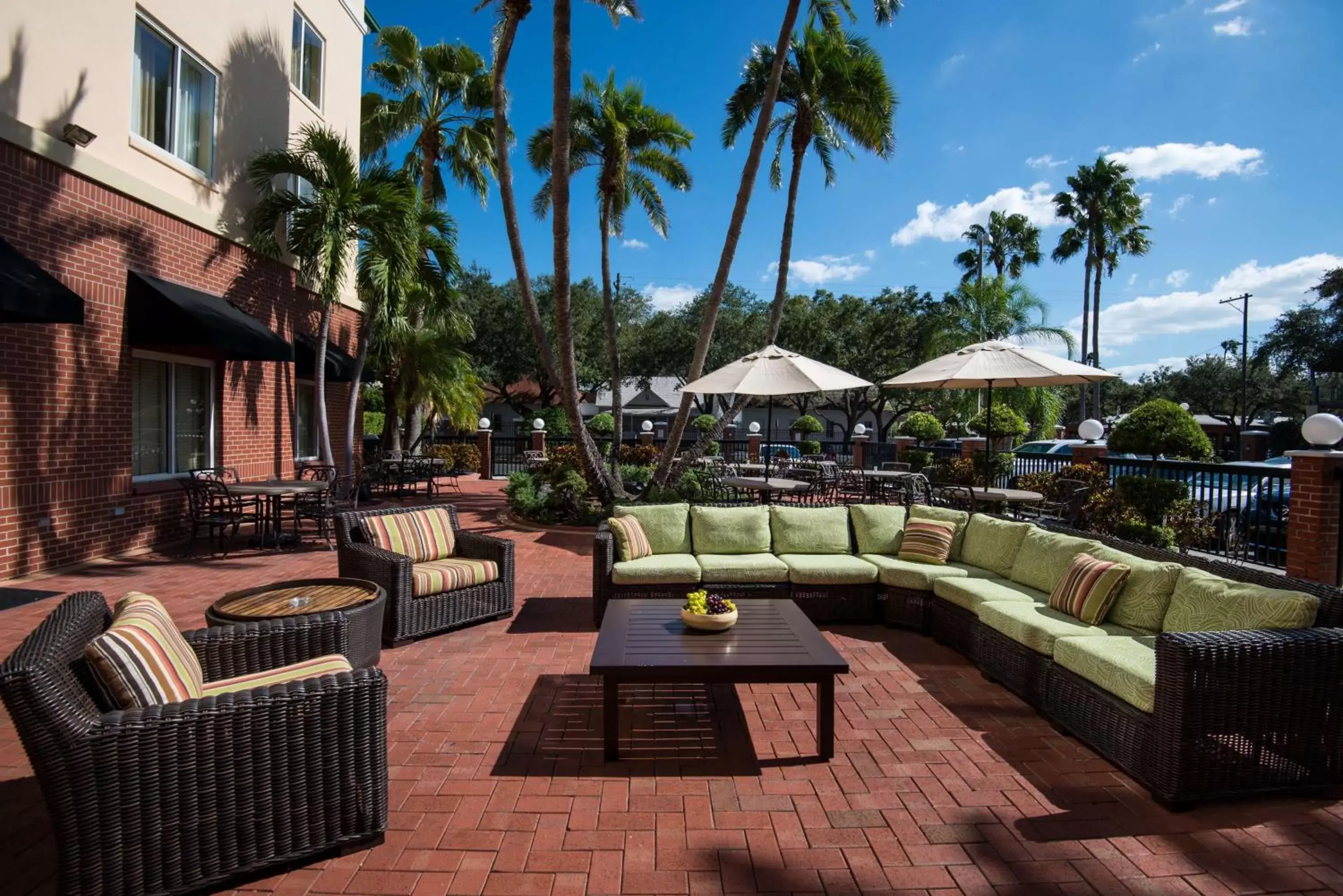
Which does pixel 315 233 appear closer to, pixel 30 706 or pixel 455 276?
pixel 455 276

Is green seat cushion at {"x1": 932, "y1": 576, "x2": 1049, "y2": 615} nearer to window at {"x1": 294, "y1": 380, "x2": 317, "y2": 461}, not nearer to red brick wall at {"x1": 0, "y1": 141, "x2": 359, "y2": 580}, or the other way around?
red brick wall at {"x1": 0, "y1": 141, "x2": 359, "y2": 580}

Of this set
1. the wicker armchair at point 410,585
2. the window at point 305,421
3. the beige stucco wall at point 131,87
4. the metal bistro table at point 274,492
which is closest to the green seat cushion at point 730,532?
the wicker armchair at point 410,585

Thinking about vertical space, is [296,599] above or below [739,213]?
below

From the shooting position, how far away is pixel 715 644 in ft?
12.6

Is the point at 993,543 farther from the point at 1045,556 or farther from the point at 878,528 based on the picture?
the point at 878,528

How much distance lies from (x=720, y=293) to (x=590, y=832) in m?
8.47

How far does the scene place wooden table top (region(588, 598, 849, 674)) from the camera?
346cm

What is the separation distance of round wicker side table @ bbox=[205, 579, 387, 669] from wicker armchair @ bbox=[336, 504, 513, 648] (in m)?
0.35

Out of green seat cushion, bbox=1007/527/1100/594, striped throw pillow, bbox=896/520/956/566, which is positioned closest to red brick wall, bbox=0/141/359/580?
striped throw pillow, bbox=896/520/956/566

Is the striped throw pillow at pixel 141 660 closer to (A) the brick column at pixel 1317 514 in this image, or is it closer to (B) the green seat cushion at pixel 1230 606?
(B) the green seat cushion at pixel 1230 606

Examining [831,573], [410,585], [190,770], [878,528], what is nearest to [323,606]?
[410,585]

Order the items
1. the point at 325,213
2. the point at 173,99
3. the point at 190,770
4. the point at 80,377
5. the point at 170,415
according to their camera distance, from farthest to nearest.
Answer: the point at 325,213, the point at 170,415, the point at 173,99, the point at 80,377, the point at 190,770

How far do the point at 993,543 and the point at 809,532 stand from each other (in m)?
1.47

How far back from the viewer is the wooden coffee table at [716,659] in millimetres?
3439
